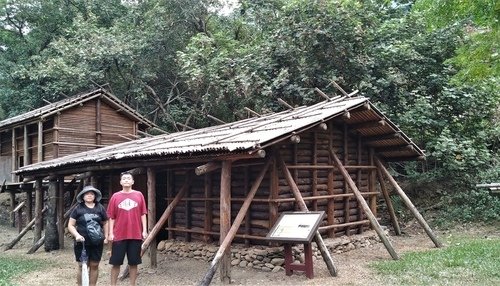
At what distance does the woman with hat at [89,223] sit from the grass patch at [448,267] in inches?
196

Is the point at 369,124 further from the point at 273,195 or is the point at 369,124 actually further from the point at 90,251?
the point at 90,251

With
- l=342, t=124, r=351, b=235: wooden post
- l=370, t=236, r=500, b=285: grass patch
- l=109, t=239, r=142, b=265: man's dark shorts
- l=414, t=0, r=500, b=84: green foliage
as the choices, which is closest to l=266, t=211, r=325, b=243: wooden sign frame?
l=370, t=236, r=500, b=285: grass patch

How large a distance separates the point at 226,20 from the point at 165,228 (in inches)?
611

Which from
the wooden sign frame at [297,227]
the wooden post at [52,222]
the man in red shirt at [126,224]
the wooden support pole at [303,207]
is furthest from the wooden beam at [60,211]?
the wooden sign frame at [297,227]

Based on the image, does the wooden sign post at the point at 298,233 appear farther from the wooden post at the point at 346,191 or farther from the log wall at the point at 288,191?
the wooden post at the point at 346,191

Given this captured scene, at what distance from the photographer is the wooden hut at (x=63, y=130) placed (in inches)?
751

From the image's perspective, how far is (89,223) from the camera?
280 inches

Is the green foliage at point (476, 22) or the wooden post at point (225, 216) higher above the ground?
the green foliage at point (476, 22)

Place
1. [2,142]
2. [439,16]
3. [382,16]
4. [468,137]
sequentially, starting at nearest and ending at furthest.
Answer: [439,16], [468,137], [382,16], [2,142]

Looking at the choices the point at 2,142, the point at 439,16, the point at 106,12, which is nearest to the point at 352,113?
the point at 439,16

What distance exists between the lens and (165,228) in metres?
13.4

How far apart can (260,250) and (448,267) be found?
381 cm

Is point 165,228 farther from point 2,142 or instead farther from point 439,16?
point 2,142

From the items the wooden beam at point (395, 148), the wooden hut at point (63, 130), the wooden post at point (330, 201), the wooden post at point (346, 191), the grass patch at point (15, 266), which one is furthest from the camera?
the wooden hut at point (63, 130)
